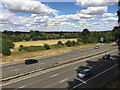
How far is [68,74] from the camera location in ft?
77.0

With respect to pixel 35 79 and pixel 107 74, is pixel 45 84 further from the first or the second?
pixel 107 74

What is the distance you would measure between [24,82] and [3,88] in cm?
338

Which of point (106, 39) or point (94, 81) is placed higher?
point (106, 39)

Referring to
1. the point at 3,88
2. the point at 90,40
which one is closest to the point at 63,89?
the point at 3,88

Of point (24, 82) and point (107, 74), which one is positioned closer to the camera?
point (24, 82)

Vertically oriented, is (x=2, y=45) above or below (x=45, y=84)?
above

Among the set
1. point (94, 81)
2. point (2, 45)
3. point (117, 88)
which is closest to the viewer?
point (117, 88)

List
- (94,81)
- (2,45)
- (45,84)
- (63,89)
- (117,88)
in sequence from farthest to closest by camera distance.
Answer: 1. (2,45)
2. (94,81)
3. (45,84)
4. (63,89)
5. (117,88)

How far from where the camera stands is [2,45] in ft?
148

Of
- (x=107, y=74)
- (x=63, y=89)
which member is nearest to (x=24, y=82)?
(x=63, y=89)

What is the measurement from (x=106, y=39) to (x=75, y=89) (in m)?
78.9

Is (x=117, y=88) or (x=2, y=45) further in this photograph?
(x=2, y=45)

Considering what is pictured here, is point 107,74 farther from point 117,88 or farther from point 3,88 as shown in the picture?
point 3,88

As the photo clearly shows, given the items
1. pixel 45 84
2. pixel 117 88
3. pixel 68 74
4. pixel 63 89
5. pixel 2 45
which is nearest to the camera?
pixel 117 88
